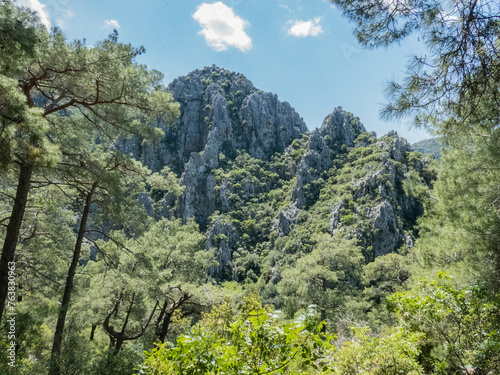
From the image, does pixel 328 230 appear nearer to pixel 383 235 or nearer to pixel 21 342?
pixel 383 235

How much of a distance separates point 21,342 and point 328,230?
39.4 metres

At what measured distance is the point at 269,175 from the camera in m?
64.2

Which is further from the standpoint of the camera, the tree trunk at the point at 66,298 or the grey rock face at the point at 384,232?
the grey rock face at the point at 384,232

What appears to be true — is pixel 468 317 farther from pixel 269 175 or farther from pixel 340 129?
pixel 340 129

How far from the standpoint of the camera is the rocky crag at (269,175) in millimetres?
39750

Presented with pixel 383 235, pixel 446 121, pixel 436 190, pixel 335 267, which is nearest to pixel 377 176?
pixel 383 235

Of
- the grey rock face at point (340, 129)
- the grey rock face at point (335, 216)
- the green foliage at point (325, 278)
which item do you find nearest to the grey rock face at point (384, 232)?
the grey rock face at point (335, 216)

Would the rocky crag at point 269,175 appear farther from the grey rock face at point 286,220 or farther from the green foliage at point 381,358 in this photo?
the green foliage at point 381,358

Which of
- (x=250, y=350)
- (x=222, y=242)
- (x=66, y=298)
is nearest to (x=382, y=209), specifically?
(x=222, y=242)

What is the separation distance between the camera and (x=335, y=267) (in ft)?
55.9

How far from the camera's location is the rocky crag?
130ft

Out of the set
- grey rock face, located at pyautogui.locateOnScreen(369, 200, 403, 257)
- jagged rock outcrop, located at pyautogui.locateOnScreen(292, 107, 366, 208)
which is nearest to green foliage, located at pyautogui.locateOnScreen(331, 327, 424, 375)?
grey rock face, located at pyautogui.locateOnScreen(369, 200, 403, 257)

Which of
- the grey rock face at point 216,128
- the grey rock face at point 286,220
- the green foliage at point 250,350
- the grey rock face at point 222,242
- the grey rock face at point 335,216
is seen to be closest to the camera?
the green foliage at point 250,350

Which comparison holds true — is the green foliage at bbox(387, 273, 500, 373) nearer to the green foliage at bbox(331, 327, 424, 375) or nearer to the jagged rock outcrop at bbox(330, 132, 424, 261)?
the green foliage at bbox(331, 327, 424, 375)
